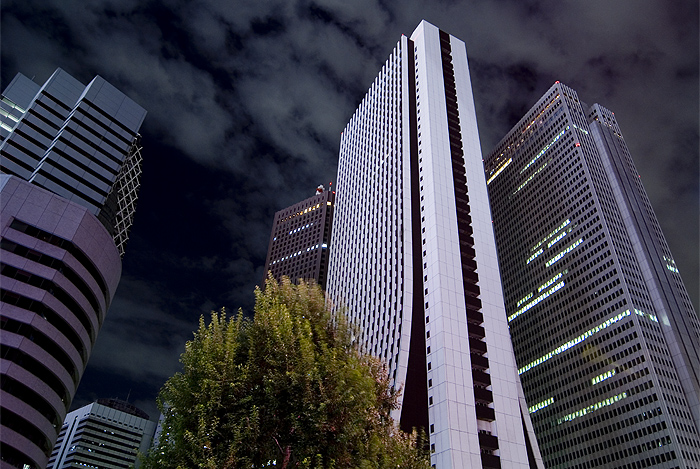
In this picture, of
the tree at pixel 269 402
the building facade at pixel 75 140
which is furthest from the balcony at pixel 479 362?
the building facade at pixel 75 140

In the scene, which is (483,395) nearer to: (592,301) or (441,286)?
(441,286)

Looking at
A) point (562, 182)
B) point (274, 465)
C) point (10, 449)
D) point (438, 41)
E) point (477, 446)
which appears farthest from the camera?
point (562, 182)

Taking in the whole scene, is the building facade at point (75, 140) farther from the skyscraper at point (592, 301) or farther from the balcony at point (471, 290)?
the skyscraper at point (592, 301)

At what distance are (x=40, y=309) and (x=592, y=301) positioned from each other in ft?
420

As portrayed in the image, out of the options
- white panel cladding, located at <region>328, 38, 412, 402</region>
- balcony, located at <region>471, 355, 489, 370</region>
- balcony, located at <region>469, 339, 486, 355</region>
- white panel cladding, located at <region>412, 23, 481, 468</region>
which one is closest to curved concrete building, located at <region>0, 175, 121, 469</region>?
white panel cladding, located at <region>328, 38, 412, 402</region>

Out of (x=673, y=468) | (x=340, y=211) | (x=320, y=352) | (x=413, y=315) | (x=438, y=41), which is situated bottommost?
(x=320, y=352)

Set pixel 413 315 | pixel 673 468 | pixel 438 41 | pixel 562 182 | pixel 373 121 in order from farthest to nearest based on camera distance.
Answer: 1. pixel 562 182
2. pixel 373 121
3. pixel 438 41
4. pixel 673 468
5. pixel 413 315

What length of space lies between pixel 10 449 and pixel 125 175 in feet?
314

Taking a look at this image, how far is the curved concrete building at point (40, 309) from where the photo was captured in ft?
145

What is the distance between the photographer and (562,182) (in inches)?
6216

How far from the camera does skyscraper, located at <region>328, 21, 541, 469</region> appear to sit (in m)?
68.3

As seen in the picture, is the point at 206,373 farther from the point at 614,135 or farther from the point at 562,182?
the point at 614,135

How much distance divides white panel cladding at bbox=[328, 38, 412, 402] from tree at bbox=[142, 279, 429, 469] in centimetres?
4122

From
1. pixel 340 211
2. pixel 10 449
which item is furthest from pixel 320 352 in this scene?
pixel 340 211
